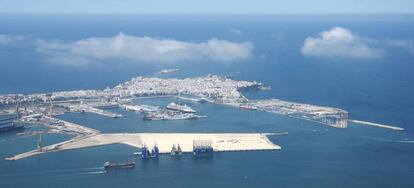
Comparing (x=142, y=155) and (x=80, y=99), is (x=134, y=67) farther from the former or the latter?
(x=142, y=155)

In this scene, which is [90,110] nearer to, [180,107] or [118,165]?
[180,107]

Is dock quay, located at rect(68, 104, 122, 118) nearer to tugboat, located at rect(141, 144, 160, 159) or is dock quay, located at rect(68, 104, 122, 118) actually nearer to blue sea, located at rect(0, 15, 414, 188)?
blue sea, located at rect(0, 15, 414, 188)

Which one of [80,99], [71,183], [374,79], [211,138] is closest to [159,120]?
[211,138]

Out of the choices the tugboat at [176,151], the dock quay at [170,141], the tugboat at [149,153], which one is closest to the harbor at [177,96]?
the dock quay at [170,141]

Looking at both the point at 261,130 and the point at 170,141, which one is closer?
the point at 170,141

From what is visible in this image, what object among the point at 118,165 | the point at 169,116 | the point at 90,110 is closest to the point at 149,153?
the point at 118,165

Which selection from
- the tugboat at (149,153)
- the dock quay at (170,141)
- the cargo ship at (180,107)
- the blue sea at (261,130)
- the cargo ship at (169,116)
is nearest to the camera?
the blue sea at (261,130)

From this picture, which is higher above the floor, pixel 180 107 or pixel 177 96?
pixel 177 96

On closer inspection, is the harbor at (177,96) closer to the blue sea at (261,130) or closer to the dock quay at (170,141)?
the blue sea at (261,130)

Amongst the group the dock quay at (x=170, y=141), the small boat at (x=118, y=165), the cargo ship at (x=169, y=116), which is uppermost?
the cargo ship at (x=169, y=116)
